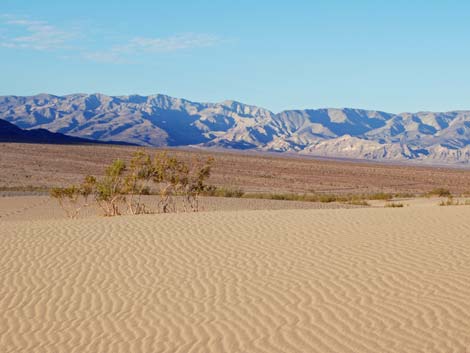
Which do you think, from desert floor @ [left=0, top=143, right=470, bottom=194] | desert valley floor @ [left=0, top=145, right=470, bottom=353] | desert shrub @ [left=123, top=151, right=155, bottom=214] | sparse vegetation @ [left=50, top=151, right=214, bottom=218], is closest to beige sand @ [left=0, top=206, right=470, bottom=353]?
desert valley floor @ [left=0, top=145, right=470, bottom=353]

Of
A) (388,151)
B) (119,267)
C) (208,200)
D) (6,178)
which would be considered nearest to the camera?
(119,267)

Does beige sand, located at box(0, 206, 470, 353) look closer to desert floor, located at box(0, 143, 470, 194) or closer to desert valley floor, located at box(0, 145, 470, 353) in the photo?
desert valley floor, located at box(0, 145, 470, 353)

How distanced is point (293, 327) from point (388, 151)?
614 feet

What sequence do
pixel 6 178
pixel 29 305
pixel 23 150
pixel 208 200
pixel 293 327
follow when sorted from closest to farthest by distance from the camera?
pixel 293 327 < pixel 29 305 < pixel 208 200 < pixel 6 178 < pixel 23 150

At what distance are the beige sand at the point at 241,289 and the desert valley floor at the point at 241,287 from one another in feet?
0.07

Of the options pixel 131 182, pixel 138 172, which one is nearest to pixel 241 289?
pixel 131 182

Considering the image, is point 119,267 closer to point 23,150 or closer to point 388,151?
point 23,150

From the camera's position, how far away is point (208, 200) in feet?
92.1

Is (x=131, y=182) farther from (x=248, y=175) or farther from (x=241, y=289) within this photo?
(x=248, y=175)

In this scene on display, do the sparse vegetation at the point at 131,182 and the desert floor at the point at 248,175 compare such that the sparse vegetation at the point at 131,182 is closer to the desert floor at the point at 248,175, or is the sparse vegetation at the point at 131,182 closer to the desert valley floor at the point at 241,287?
the desert valley floor at the point at 241,287

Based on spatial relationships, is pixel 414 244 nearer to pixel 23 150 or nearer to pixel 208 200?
pixel 208 200

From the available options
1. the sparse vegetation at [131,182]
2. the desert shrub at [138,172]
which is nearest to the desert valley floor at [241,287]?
the sparse vegetation at [131,182]

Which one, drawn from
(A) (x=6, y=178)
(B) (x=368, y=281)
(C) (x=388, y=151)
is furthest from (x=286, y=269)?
(C) (x=388, y=151)

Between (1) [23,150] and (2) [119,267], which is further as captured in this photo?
(1) [23,150]
